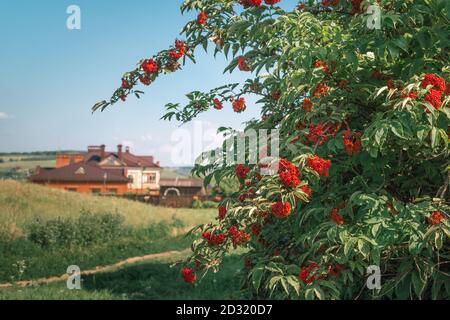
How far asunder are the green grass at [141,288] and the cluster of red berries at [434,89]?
19.4ft

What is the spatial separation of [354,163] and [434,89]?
82 cm

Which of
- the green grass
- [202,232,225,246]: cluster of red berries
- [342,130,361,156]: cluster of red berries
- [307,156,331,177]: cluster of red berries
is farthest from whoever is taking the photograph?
the green grass

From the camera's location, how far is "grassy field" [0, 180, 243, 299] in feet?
34.6

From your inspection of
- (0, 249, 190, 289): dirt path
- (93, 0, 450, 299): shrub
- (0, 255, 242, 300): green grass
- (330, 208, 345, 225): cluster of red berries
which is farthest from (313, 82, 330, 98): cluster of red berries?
(0, 249, 190, 289): dirt path

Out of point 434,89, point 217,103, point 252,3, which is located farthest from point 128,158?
point 434,89

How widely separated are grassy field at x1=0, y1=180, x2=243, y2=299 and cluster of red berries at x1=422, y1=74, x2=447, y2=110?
3.13m

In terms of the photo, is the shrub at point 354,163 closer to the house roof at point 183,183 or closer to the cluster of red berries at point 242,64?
the cluster of red berries at point 242,64

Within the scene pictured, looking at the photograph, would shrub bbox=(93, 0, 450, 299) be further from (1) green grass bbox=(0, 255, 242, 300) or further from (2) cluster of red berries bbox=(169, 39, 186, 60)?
(1) green grass bbox=(0, 255, 242, 300)

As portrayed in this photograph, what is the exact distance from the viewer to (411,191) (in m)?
4.12

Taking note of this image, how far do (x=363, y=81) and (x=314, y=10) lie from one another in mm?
1296

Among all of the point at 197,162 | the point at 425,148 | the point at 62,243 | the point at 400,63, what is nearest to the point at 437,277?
the point at 425,148

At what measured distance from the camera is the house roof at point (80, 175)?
44.2 metres

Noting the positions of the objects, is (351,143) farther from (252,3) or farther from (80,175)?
(80,175)

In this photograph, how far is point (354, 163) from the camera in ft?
12.7
